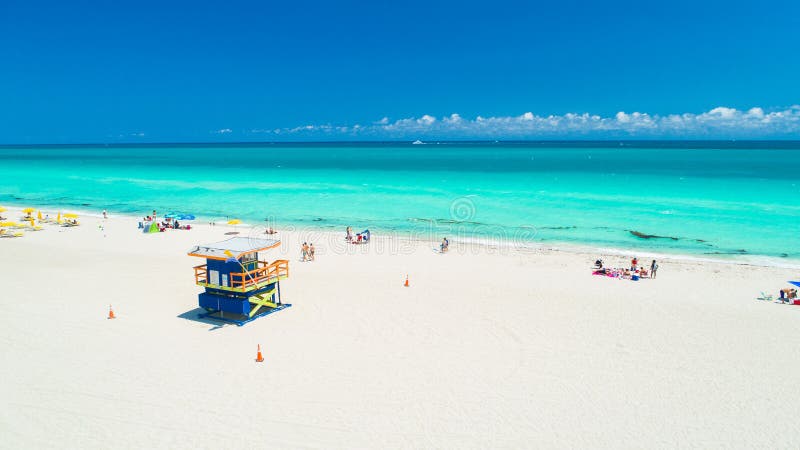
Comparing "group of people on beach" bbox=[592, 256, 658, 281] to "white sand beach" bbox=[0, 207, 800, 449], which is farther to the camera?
"group of people on beach" bbox=[592, 256, 658, 281]

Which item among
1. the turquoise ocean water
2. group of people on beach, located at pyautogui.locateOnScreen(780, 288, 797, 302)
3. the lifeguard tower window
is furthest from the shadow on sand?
group of people on beach, located at pyautogui.locateOnScreen(780, 288, 797, 302)

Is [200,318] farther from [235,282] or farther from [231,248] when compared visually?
[231,248]

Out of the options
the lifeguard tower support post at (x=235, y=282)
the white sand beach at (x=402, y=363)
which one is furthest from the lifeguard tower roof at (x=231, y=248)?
the white sand beach at (x=402, y=363)

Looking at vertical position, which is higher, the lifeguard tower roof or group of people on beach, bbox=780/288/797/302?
the lifeguard tower roof

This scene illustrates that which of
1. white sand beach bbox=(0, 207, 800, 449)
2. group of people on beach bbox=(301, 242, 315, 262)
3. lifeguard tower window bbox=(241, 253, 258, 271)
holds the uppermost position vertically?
lifeguard tower window bbox=(241, 253, 258, 271)

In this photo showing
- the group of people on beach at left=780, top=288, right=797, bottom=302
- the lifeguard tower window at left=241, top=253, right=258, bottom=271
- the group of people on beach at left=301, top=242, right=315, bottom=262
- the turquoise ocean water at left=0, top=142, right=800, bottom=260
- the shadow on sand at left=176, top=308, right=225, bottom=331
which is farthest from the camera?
the turquoise ocean water at left=0, top=142, right=800, bottom=260

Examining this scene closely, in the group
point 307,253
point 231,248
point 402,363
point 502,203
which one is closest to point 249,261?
point 231,248

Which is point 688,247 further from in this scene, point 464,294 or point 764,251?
point 464,294

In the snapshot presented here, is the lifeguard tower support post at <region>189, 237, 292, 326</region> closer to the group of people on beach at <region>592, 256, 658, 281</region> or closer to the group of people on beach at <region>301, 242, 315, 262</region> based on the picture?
the group of people on beach at <region>301, 242, 315, 262</region>
